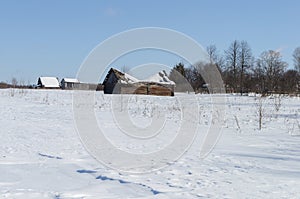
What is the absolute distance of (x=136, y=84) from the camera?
38438 mm

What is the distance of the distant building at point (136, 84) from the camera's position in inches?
1498

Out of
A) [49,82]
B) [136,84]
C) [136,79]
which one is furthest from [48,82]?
[136,84]

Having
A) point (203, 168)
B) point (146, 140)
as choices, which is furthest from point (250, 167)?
point (146, 140)

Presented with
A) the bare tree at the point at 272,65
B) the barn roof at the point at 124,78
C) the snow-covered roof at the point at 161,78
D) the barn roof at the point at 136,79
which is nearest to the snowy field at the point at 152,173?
the barn roof at the point at 124,78

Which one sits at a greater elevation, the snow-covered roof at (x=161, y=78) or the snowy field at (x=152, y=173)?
the snow-covered roof at (x=161, y=78)

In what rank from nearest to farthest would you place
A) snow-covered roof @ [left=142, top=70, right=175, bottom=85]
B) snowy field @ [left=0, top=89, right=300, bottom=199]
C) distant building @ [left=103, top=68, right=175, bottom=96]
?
snowy field @ [left=0, top=89, right=300, bottom=199], distant building @ [left=103, top=68, right=175, bottom=96], snow-covered roof @ [left=142, top=70, right=175, bottom=85]

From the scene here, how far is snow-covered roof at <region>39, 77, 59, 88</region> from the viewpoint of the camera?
7264cm

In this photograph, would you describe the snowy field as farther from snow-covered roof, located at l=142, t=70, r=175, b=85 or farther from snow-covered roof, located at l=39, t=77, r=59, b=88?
snow-covered roof, located at l=39, t=77, r=59, b=88

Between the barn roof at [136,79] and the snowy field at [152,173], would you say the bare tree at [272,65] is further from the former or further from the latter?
the snowy field at [152,173]

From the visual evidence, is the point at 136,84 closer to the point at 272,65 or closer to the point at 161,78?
the point at 161,78

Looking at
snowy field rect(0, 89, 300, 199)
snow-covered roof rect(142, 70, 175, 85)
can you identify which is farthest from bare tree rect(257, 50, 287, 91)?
snowy field rect(0, 89, 300, 199)

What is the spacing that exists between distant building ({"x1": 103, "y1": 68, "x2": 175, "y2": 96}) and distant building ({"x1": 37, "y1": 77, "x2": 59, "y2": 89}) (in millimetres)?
34312

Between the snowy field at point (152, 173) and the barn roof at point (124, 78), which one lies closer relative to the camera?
the snowy field at point (152, 173)

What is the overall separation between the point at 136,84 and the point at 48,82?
40.8 m
